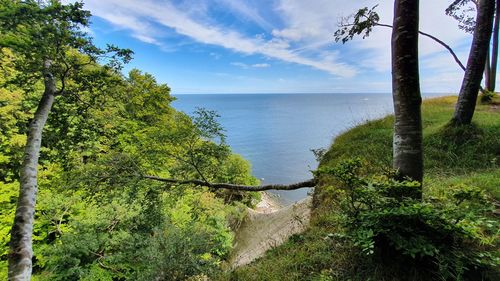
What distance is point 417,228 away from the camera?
2.04m

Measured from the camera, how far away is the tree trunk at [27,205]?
17.3 feet

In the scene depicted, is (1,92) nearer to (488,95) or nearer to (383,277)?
(383,277)

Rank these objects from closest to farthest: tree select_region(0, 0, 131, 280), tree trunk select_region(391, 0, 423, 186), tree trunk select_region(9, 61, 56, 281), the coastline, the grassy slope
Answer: tree trunk select_region(391, 0, 423, 186) → the grassy slope → tree select_region(0, 0, 131, 280) → tree trunk select_region(9, 61, 56, 281) → the coastline

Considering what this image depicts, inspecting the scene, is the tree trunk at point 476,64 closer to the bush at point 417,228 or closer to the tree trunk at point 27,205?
the bush at point 417,228

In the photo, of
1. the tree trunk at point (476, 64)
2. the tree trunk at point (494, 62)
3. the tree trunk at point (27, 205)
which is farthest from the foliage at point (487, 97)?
the tree trunk at point (27, 205)

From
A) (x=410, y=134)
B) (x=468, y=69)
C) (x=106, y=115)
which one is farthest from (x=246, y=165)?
(x=410, y=134)

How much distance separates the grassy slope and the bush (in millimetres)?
287

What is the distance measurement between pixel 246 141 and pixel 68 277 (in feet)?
156

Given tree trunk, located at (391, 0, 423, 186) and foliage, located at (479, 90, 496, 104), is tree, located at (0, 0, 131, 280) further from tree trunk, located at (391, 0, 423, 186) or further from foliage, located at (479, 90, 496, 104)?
foliage, located at (479, 90, 496, 104)

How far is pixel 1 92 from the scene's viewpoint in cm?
801

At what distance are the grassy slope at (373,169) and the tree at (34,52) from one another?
523 centimetres

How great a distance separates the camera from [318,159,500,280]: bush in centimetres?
188

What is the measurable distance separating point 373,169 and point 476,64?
3.66m

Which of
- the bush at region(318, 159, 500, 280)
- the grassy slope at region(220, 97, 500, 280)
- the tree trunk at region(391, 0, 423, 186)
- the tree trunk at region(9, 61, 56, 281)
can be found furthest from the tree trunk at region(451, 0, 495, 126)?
the tree trunk at region(9, 61, 56, 281)
